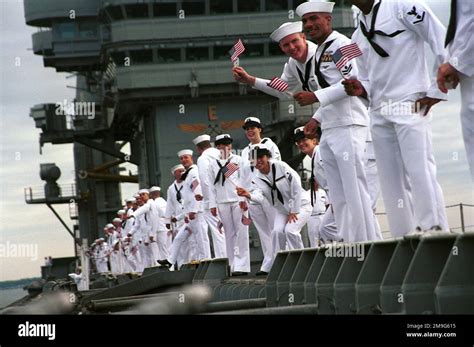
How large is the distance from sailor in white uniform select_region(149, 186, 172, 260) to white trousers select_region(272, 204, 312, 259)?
13.0 metres

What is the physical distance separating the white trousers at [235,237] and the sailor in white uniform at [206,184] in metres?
0.50

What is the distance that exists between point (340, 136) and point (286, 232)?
4603 mm

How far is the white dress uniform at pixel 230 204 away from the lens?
15016 mm

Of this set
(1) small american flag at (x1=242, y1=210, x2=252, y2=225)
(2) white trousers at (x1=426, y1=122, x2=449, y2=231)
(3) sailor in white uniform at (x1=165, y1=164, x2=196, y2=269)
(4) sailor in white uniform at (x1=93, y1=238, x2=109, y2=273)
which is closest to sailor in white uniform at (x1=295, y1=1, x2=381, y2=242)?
(2) white trousers at (x1=426, y1=122, x2=449, y2=231)

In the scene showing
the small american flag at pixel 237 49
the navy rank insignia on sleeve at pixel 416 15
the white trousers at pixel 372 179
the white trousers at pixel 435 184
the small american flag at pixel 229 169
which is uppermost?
the small american flag at pixel 229 169

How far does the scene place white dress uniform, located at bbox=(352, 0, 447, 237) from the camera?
22.0 ft

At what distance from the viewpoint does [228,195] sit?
1562 cm

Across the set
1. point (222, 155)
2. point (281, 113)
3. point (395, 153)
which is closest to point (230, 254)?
point (222, 155)

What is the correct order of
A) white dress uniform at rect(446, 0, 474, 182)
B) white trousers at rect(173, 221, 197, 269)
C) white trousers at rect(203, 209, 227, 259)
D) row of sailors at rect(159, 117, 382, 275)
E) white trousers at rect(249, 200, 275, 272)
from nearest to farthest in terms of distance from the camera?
white dress uniform at rect(446, 0, 474, 182) < row of sailors at rect(159, 117, 382, 275) < white trousers at rect(249, 200, 275, 272) < white trousers at rect(203, 209, 227, 259) < white trousers at rect(173, 221, 197, 269)

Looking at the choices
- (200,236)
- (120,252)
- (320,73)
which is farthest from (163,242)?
(320,73)

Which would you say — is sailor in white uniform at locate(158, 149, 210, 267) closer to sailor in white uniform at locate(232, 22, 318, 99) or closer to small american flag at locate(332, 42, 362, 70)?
sailor in white uniform at locate(232, 22, 318, 99)

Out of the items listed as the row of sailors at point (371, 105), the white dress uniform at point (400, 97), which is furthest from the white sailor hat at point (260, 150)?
the white dress uniform at point (400, 97)

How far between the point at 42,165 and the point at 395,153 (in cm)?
5574

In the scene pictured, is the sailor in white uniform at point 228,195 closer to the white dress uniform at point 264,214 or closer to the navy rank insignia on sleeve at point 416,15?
the white dress uniform at point 264,214
